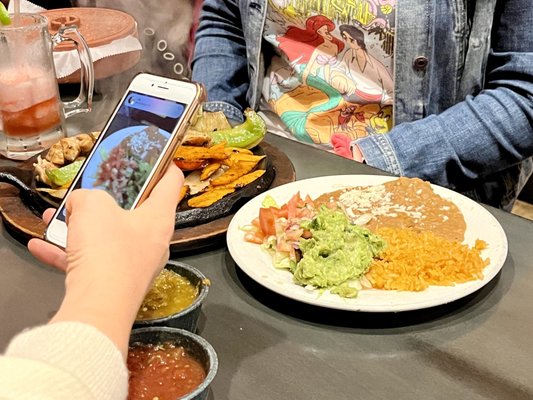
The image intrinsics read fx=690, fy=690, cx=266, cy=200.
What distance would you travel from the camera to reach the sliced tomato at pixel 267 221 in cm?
127

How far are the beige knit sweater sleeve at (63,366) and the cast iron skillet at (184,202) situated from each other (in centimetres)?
61

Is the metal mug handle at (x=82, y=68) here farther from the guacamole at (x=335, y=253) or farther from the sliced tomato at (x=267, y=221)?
the guacamole at (x=335, y=253)

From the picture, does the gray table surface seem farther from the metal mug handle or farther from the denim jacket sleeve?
the metal mug handle

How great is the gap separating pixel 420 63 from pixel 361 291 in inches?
34.4

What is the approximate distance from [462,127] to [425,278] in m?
0.70

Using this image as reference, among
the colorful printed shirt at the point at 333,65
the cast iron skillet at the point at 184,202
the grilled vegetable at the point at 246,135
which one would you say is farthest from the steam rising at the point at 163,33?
the cast iron skillet at the point at 184,202

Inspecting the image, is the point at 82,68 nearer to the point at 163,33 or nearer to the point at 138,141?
the point at 138,141

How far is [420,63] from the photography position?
5.90 ft

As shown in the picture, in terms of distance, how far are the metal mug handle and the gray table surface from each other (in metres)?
0.67

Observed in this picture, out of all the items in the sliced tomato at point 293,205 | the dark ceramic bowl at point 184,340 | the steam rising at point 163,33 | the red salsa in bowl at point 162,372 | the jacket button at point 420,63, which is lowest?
the steam rising at point 163,33

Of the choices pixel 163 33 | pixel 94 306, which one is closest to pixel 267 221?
pixel 94 306

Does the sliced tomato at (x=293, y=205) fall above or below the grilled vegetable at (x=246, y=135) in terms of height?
below

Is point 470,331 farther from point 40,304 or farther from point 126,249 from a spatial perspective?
point 40,304

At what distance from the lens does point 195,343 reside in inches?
35.7
